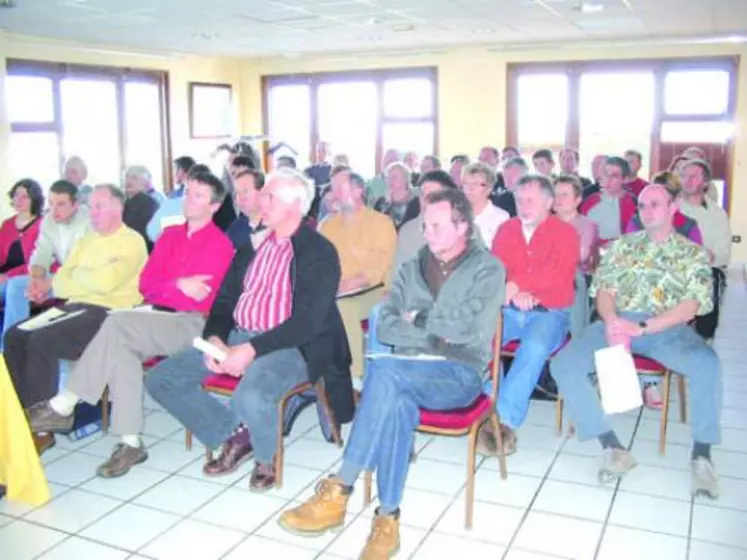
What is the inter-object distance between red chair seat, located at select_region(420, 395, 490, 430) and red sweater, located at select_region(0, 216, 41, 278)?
9.67ft

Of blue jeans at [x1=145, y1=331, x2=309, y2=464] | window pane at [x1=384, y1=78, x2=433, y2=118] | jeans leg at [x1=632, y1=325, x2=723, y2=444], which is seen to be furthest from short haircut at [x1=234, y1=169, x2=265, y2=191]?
window pane at [x1=384, y1=78, x2=433, y2=118]

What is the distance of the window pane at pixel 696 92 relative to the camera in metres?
9.04

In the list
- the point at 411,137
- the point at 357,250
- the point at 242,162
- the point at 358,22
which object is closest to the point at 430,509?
the point at 357,250

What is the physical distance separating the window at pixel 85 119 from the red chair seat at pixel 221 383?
6.36 m

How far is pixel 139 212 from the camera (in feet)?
17.6

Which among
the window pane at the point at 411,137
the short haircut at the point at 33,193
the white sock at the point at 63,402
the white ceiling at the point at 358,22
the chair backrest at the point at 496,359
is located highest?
the white ceiling at the point at 358,22

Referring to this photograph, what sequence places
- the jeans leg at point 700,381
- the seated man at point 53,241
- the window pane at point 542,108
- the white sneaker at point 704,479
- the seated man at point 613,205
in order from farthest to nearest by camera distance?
the window pane at point 542,108, the seated man at point 613,205, the seated man at point 53,241, the jeans leg at point 700,381, the white sneaker at point 704,479

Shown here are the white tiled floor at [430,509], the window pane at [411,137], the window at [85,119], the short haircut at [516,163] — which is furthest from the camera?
the window pane at [411,137]

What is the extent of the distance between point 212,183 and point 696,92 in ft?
24.2

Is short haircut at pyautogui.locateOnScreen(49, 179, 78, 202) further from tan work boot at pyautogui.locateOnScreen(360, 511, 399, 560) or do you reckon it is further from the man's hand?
tan work boot at pyautogui.locateOnScreen(360, 511, 399, 560)

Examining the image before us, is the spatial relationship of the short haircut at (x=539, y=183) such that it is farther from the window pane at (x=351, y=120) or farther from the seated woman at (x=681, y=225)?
the window pane at (x=351, y=120)

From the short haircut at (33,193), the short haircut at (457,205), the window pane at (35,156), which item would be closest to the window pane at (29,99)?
the window pane at (35,156)

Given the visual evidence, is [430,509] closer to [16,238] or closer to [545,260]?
[545,260]

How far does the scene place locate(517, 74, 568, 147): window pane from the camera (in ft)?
31.8
